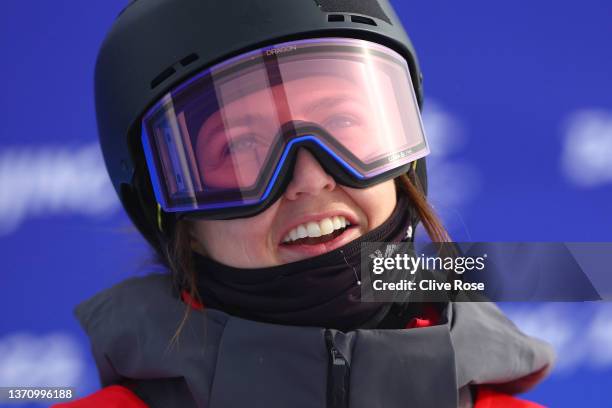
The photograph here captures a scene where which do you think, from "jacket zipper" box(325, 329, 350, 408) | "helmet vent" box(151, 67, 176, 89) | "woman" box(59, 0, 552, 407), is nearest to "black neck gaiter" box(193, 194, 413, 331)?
"woman" box(59, 0, 552, 407)

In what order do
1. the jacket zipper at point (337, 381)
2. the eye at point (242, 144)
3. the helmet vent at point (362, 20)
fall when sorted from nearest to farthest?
the jacket zipper at point (337, 381)
the eye at point (242, 144)
the helmet vent at point (362, 20)

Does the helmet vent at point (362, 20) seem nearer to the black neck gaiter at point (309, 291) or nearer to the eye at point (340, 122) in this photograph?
the eye at point (340, 122)

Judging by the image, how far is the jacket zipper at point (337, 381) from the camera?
1.26 meters

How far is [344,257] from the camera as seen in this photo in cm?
136

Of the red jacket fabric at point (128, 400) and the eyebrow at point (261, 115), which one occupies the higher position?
the eyebrow at point (261, 115)

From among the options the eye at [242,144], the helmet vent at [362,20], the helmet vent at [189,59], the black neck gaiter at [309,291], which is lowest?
the black neck gaiter at [309,291]

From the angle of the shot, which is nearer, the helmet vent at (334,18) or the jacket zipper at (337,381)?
the jacket zipper at (337,381)

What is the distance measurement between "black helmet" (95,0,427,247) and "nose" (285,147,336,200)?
0.89 feet

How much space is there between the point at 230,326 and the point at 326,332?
0.65 feet

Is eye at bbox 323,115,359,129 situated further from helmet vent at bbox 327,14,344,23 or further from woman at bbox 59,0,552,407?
helmet vent at bbox 327,14,344,23

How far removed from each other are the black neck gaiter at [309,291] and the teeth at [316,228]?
4 cm

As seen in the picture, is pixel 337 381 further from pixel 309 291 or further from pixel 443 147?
pixel 443 147

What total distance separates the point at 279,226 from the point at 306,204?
0.08 m

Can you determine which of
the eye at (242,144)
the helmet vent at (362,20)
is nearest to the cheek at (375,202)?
the eye at (242,144)
